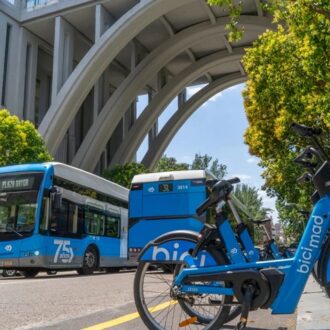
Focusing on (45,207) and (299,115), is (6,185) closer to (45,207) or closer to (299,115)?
(45,207)

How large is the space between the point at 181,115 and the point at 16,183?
43.6 metres

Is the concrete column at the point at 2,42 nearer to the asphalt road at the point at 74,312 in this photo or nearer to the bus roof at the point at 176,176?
the bus roof at the point at 176,176

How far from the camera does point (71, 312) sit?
5441 mm

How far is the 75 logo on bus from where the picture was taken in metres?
12.6

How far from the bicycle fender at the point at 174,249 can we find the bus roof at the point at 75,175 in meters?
9.17

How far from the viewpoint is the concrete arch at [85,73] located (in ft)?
114

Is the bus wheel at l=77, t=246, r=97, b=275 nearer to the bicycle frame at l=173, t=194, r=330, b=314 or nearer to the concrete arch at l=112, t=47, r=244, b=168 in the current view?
the bicycle frame at l=173, t=194, r=330, b=314

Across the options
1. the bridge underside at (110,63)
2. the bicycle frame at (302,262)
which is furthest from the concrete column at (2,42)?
the bicycle frame at (302,262)

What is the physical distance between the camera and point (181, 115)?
55.6 m

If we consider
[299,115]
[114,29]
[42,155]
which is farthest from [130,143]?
[299,115]

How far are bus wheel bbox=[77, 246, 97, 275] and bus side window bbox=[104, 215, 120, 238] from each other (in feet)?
3.49

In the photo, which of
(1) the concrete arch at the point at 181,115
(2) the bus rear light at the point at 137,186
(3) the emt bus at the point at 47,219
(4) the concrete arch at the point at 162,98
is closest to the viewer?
(3) the emt bus at the point at 47,219

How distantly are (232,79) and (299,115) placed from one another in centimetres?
4181

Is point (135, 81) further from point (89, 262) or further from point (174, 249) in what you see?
point (174, 249)
